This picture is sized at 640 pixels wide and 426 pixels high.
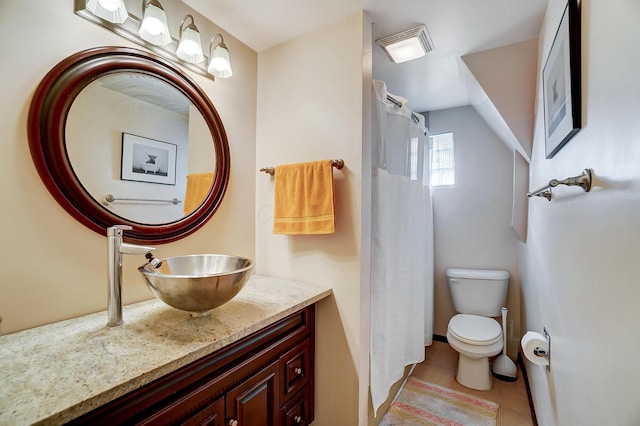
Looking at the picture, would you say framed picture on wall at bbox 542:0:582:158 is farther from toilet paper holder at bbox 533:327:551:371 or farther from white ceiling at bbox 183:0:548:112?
toilet paper holder at bbox 533:327:551:371

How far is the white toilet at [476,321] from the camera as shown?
1.86 m

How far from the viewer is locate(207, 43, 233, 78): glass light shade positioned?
1370 mm

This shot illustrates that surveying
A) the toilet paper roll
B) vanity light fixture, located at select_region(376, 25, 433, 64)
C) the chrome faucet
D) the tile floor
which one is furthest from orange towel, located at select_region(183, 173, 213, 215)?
the tile floor

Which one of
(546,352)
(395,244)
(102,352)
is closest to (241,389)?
(102,352)

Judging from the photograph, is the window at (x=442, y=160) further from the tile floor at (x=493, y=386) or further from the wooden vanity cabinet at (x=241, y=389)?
the wooden vanity cabinet at (x=241, y=389)

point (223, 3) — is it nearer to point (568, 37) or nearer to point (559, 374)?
point (568, 37)

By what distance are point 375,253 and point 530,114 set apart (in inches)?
52.6

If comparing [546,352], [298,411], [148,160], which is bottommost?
[298,411]

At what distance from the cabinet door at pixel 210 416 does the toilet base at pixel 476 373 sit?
1.85m

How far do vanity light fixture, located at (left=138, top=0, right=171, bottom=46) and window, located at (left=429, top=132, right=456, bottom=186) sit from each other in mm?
2388

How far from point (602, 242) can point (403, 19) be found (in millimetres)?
1349

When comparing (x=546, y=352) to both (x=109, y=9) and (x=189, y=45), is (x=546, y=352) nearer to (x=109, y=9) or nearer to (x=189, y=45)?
(x=189, y=45)

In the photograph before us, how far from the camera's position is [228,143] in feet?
5.10

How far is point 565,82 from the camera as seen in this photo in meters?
0.90
